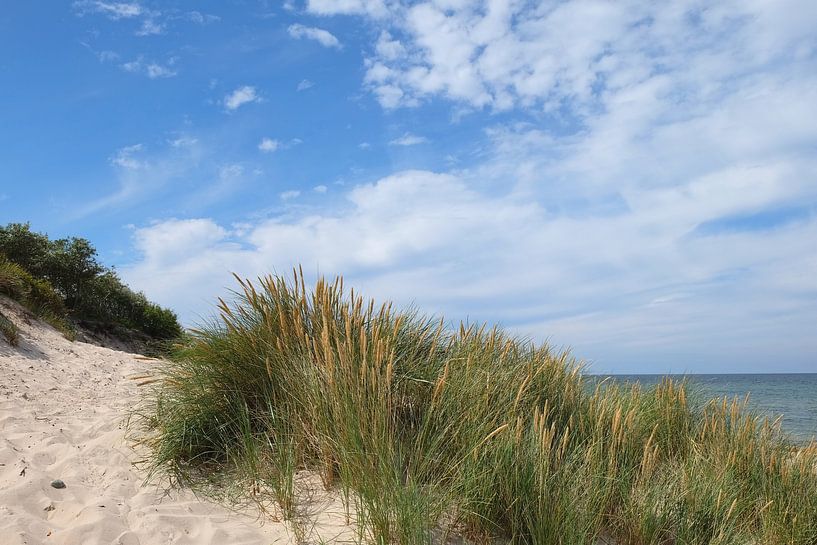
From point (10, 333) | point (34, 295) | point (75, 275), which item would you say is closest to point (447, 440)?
point (10, 333)

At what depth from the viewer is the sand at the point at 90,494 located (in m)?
3.82

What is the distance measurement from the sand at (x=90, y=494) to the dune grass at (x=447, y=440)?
→ 243mm

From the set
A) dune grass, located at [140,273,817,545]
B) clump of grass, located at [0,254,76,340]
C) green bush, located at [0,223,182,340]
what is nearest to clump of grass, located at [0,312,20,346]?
clump of grass, located at [0,254,76,340]

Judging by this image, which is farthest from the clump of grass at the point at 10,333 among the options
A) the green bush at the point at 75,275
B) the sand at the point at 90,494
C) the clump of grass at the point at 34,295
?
the green bush at the point at 75,275

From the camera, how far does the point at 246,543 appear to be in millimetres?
3721

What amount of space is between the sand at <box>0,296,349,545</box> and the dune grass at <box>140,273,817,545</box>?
0.80 ft

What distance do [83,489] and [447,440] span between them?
8.95ft

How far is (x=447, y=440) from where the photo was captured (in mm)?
4125

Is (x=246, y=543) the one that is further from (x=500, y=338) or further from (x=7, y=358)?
(x=7, y=358)

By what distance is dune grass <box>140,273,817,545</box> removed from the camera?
3.68 metres

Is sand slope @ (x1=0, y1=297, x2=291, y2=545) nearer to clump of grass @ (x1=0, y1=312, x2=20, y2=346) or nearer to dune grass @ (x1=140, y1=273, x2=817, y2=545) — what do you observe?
dune grass @ (x1=140, y1=273, x2=817, y2=545)

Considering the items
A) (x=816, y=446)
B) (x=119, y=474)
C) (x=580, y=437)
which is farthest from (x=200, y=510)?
(x=816, y=446)

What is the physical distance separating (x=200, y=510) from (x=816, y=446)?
5.92 meters

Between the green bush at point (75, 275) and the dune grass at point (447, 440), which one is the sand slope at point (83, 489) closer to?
the dune grass at point (447, 440)
